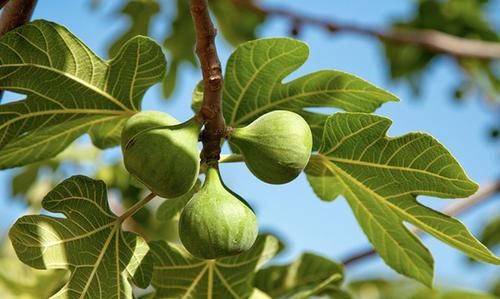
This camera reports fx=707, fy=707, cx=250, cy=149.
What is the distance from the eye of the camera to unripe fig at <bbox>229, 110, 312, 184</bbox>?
1438 millimetres

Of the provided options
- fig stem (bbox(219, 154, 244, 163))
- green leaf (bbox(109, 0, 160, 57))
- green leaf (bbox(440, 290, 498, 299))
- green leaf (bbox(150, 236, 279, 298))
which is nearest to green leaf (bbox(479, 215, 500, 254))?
green leaf (bbox(440, 290, 498, 299))

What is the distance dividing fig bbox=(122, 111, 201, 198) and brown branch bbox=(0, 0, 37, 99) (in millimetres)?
432

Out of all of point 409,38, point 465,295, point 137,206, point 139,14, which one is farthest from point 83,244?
point 409,38

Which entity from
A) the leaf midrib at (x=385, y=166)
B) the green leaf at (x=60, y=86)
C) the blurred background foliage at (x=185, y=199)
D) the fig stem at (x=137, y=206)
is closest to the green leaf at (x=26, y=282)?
the blurred background foliage at (x=185, y=199)

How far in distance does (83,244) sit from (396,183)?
744 mm

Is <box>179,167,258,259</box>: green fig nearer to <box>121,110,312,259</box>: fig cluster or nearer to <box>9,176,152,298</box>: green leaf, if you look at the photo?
<box>121,110,312,259</box>: fig cluster

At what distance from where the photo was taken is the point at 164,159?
1.35 metres

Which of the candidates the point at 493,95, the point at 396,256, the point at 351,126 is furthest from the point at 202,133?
the point at 493,95

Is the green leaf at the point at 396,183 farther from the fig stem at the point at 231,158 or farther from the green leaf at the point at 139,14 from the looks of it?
the green leaf at the point at 139,14

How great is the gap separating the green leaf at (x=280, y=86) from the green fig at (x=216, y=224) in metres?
0.42

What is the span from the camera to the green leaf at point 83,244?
158 centimetres

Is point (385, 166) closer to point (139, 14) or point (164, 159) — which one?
point (164, 159)

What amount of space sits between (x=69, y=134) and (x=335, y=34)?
192cm

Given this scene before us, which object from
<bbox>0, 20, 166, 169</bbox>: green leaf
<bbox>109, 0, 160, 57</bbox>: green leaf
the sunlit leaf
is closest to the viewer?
<bbox>0, 20, 166, 169</bbox>: green leaf
